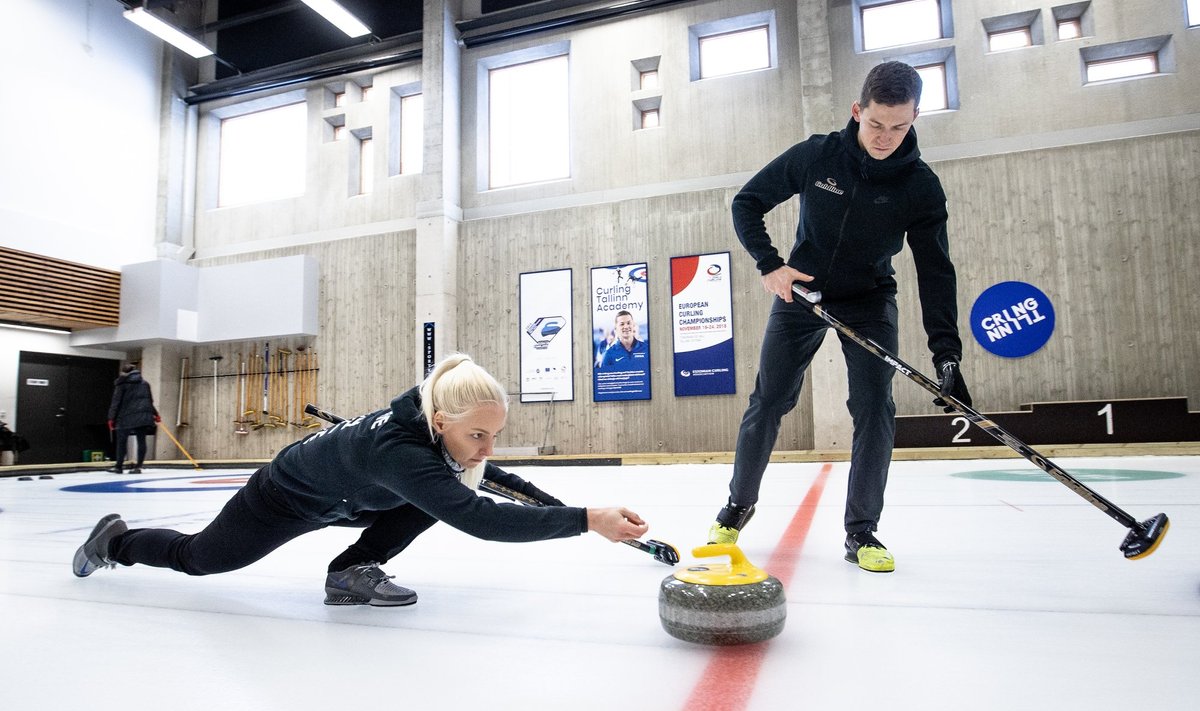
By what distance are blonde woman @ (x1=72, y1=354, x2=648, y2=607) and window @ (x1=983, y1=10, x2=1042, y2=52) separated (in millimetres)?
9056

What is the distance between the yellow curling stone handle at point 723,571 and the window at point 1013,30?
9001 mm

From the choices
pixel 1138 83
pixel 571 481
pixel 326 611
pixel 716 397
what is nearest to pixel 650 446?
pixel 716 397

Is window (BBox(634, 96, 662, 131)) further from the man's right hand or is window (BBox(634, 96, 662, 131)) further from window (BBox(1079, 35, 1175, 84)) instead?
the man's right hand

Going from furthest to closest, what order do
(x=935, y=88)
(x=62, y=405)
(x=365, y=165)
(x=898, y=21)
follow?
(x=365, y=165) → (x=62, y=405) → (x=898, y=21) → (x=935, y=88)

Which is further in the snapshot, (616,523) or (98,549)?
(98,549)

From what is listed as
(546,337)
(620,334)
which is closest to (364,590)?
(620,334)

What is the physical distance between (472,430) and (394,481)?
177 mm

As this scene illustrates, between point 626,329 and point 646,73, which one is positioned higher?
point 646,73

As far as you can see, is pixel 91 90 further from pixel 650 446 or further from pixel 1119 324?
pixel 1119 324

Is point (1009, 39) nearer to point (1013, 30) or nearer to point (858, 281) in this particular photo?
point (1013, 30)

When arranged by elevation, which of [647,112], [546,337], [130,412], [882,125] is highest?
[647,112]

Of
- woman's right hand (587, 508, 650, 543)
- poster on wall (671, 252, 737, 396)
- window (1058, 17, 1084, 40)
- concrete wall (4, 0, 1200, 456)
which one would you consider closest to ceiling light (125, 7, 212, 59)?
concrete wall (4, 0, 1200, 456)

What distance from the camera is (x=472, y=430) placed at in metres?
1.38

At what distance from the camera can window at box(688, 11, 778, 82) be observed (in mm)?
9180
